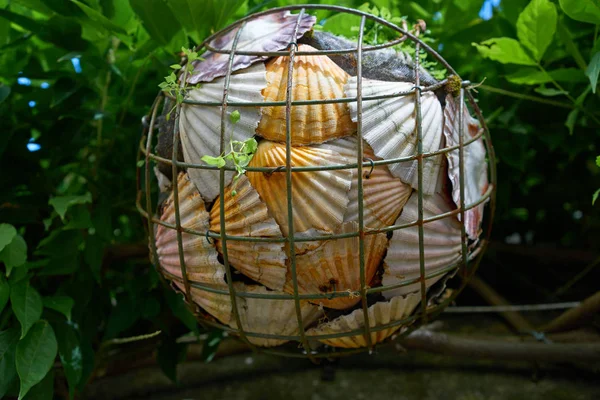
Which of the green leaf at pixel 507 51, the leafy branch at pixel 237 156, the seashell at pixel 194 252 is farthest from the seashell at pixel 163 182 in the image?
the green leaf at pixel 507 51

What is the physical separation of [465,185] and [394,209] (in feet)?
0.30

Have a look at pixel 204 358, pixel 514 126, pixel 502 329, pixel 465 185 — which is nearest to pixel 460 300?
pixel 502 329

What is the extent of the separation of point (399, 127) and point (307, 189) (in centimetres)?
10

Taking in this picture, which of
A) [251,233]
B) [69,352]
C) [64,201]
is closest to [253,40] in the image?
[251,233]

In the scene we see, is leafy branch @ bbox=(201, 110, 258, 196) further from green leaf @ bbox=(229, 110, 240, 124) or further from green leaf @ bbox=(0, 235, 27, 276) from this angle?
green leaf @ bbox=(0, 235, 27, 276)

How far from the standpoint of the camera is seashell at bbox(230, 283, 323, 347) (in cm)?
59

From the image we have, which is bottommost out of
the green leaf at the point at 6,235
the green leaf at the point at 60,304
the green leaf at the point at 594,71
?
the green leaf at the point at 60,304

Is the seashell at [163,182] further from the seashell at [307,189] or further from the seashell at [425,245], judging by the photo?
the seashell at [425,245]

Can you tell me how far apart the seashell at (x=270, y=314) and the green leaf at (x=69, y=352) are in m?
0.26

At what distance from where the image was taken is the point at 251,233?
55 cm

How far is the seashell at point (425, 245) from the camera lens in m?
0.56

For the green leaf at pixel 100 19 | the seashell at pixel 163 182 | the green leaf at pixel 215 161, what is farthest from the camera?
the green leaf at pixel 100 19

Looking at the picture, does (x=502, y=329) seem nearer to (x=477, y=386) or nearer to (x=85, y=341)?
(x=477, y=386)

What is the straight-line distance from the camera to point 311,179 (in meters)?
0.53
